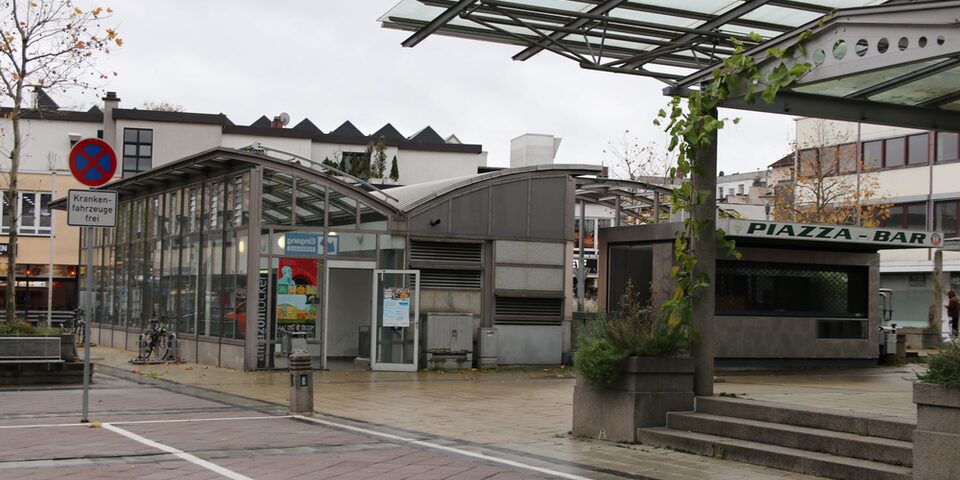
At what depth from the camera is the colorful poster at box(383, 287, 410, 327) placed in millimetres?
22578

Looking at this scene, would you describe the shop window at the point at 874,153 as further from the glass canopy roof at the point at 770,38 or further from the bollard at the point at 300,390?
the bollard at the point at 300,390

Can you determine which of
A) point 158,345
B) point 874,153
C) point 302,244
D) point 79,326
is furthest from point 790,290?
point 874,153

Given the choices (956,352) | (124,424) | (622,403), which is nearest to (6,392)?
(124,424)

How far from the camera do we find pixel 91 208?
43.5 ft

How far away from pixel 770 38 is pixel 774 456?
4868 millimetres

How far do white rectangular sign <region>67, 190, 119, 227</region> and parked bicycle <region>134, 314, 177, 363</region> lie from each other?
1120 centimetres

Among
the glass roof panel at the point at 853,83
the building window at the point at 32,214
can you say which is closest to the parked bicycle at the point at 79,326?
the building window at the point at 32,214

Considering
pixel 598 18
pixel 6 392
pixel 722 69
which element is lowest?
pixel 6 392

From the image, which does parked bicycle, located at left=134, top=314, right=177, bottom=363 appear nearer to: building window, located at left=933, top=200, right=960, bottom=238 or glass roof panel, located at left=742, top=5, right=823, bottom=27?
glass roof panel, located at left=742, top=5, right=823, bottom=27

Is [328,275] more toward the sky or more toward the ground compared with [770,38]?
more toward the ground

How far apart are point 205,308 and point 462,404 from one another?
32.6 ft

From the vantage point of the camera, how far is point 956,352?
8.42 meters

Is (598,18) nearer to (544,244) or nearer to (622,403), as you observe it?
(622,403)

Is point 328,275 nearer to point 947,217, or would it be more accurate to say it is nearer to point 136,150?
point 136,150
